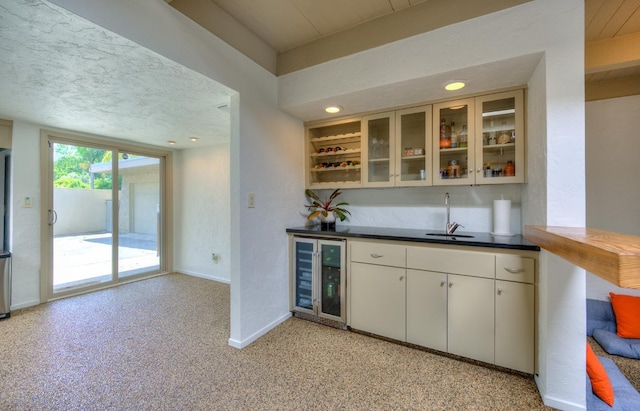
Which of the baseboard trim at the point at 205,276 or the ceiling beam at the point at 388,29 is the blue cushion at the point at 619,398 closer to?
the ceiling beam at the point at 388,29

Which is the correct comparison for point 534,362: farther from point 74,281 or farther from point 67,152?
point 67,152

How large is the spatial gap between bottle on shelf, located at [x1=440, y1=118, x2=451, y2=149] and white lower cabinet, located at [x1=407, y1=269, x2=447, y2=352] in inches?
44.1

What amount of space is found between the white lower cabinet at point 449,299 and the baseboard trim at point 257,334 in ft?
2.28

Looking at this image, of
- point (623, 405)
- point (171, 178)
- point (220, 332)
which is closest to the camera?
point (623, 405)

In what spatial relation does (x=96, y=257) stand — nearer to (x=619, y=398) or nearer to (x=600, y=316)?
(x=619, y=398)

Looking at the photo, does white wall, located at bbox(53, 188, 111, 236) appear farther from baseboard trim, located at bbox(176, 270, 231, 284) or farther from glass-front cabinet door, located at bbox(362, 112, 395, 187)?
glass-front cabinet door, located at bbox(362, 112, 395, 187)

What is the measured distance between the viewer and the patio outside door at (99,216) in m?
3.40

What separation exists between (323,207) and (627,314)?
9.34 ft

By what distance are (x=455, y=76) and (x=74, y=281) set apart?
16.1ft

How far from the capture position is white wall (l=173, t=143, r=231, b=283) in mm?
4094

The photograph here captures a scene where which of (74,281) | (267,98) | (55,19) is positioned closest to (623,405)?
(267,98)

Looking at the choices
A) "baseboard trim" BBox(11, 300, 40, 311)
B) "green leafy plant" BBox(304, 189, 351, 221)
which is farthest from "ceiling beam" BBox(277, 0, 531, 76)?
"baseboard trim" BBox(11, 300, 40, 311)

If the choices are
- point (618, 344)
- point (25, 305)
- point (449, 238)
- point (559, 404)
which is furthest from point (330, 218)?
point (25, 305)

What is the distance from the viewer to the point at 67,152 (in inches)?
136
